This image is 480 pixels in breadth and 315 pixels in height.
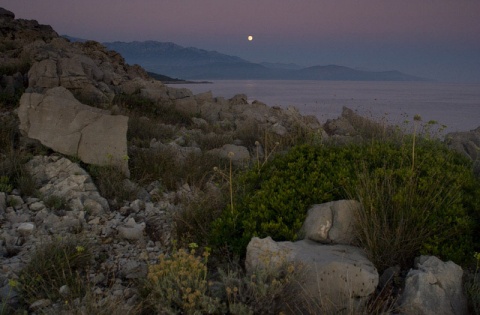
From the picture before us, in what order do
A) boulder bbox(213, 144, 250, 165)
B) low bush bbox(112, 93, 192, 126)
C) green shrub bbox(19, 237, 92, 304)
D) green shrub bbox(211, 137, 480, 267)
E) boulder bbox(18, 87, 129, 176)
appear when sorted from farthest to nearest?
low bush bbox(112, 93, 192, 126) < boulder bbox(213, 144, 250, 165) < boulder bbox(18, 87, 129, 176) < green shrub bbox(211, 137, 480, 267) < green shrub bbox(19, 237, 92, 304)

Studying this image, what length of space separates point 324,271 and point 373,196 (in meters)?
1.31

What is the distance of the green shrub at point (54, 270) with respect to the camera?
446 cm

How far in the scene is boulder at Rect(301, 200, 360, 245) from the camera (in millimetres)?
5277

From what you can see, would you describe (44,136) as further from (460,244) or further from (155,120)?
(460,244)

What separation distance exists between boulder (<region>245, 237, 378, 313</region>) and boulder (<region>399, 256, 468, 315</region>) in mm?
343

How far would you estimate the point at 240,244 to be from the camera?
5.32 meters

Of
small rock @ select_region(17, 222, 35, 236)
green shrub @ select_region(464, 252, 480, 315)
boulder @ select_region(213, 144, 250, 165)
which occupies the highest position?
boulder @ select_region(213, 144, 250, 165)

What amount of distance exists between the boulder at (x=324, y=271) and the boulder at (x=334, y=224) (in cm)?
40

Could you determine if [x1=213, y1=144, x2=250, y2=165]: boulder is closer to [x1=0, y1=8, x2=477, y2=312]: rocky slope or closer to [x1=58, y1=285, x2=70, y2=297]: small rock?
[x1=0, y1=8, x2=477, y2=312]: rocky slope

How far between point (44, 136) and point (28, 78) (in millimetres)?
6648

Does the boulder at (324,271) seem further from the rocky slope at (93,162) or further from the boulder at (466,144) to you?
the boulder at (466,144)

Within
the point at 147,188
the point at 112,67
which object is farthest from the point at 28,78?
the point at 147,188

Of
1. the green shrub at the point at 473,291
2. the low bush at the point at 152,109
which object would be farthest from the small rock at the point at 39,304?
the low bush at the point at 152,109

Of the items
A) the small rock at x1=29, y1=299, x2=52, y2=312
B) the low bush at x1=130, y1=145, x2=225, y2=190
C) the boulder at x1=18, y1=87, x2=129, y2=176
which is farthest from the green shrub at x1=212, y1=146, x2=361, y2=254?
the boulder at x1=18, y1=87, x2=129, y2=176
